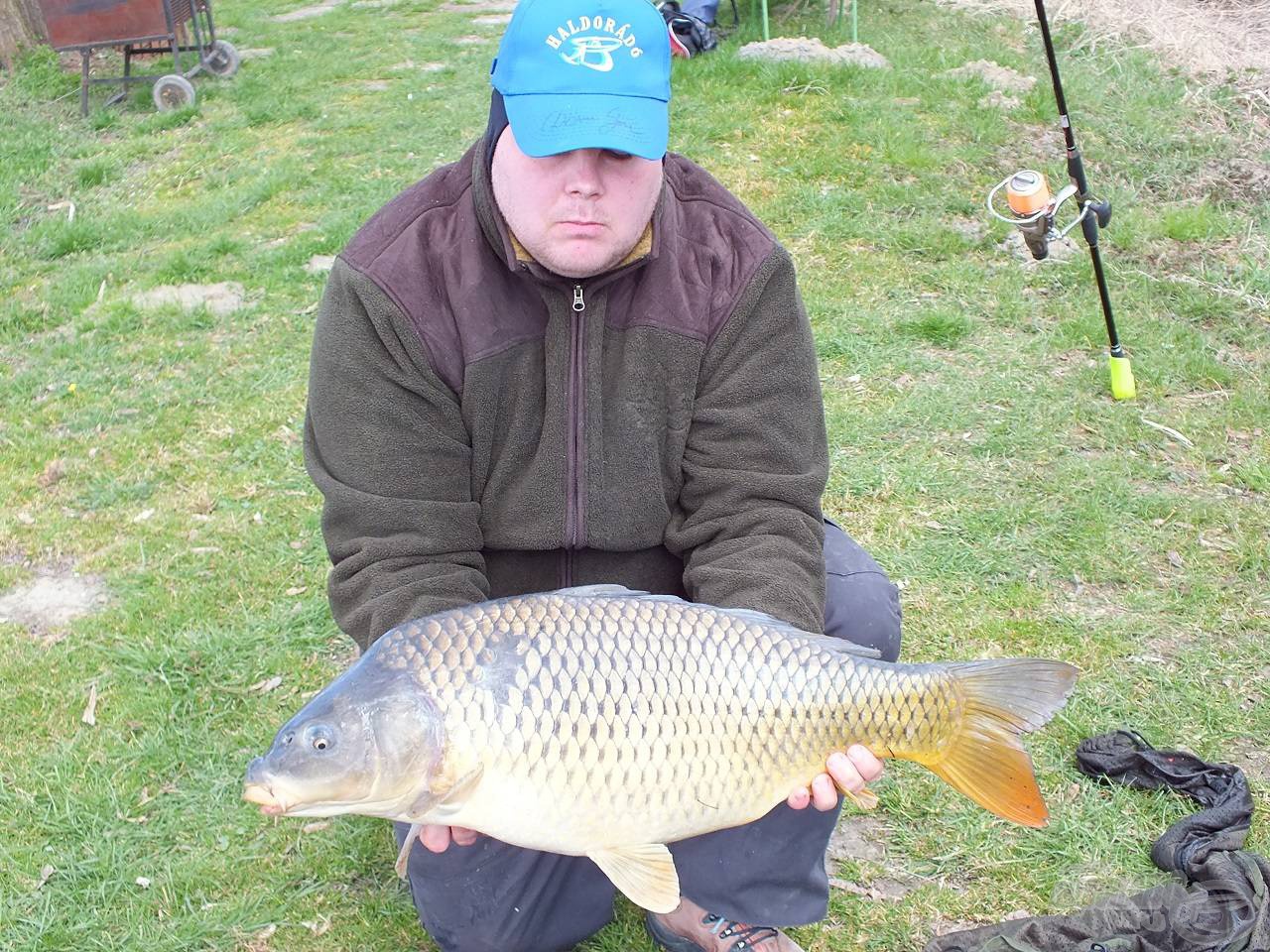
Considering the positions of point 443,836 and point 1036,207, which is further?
point 1036,207

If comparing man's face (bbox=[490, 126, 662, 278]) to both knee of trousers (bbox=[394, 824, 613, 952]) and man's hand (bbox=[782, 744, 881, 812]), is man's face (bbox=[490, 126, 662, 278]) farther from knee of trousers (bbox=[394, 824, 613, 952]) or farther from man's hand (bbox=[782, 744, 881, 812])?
knee of trousers (bbox=[394, 824, 613, 952])

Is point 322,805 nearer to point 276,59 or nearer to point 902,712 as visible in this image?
point 902,712

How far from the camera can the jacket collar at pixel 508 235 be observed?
178 cm

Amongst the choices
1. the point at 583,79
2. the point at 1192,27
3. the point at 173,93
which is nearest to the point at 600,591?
the point at 583,79

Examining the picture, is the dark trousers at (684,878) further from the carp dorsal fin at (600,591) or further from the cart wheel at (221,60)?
the cart wheel at (221,60)

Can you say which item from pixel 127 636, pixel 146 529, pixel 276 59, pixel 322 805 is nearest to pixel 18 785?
pixel 127 636

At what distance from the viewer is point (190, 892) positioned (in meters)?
2.15

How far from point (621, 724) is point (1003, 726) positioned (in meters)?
0.49

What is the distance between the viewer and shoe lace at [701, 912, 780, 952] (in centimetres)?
197

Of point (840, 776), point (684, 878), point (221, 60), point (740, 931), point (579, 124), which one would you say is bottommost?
point (221, 60)

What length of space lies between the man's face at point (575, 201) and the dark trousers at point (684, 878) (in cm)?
64

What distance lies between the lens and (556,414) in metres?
1.88

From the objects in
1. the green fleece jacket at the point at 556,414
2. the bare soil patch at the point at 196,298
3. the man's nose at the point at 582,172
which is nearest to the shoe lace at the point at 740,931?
the green fleece jacket at the point at 556,414

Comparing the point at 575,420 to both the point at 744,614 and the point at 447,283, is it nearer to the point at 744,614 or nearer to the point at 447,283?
the point at 447,283
